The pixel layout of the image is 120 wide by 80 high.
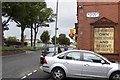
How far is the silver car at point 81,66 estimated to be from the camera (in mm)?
12461

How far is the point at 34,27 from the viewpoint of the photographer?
243 ft

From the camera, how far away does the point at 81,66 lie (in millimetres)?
12625

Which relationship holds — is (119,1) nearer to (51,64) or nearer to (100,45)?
(100,45)

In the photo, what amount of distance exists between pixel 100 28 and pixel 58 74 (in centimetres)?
765

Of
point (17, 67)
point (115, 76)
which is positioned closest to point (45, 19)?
point (17, 67)

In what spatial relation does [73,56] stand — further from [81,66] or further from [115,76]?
[115,76]

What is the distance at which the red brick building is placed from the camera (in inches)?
763

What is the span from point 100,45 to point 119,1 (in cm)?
311

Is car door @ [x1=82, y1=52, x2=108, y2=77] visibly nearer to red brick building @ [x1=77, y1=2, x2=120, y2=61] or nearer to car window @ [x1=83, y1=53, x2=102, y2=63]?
car window @ [x1=83, y1=53, x2=102, y2=63]

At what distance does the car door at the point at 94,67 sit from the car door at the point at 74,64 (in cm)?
21

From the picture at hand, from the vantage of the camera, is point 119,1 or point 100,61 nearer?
point 100,61

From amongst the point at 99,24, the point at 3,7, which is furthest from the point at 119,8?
the point at 3,7

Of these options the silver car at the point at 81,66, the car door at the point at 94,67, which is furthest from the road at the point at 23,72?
the car door at the point at 94,67

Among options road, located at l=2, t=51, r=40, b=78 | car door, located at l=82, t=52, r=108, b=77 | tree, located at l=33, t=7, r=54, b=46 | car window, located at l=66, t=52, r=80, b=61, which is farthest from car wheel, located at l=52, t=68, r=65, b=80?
tree, located at l=33, t=7, r=54, b=46
